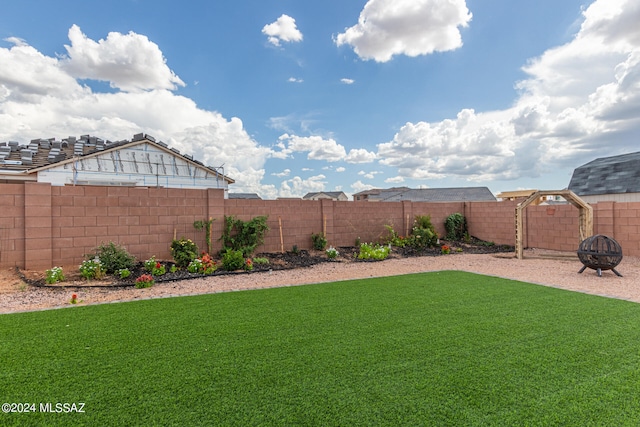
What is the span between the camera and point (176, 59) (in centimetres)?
966

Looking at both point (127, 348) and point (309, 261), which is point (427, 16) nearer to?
point (309, 261)

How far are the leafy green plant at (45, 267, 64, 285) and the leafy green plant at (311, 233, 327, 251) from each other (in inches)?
243

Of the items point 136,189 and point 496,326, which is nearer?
point 496,326

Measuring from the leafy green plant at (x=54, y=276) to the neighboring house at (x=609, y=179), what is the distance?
23.9 meters

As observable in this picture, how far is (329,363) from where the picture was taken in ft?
8.59

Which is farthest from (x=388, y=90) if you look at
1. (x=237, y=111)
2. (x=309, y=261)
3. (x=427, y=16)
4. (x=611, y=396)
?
(x=611, y=396)

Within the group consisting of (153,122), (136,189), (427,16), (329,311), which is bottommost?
(329,311)

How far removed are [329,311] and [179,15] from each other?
28.2ft

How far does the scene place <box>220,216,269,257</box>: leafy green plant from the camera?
28.6ft

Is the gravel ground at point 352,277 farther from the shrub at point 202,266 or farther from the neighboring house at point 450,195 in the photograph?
Answer: the neighboring house at point 450,195

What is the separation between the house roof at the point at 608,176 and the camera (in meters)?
18.2

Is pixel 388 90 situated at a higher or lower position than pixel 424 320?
higher

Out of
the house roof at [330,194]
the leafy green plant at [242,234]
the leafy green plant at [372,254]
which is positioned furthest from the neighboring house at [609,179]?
the house roof at [330,194]

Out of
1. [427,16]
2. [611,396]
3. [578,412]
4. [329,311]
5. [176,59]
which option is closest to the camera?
[578,412]
